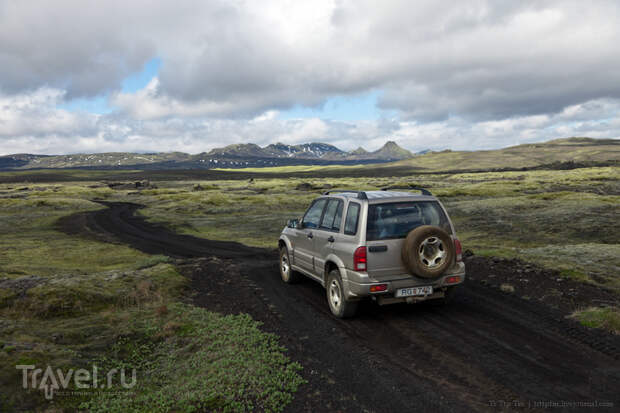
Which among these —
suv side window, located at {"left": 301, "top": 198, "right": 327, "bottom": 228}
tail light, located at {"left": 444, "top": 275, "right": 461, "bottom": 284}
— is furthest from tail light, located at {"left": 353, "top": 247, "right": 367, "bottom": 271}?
suv side window, located at {"left": 301, "top": 198, "right": 327, "bottom": 228}

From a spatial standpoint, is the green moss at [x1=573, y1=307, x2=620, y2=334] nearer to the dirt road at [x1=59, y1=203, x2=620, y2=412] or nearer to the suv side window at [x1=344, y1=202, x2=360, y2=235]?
the dirt road at [x1=59, y1=203, x2=620, y2=412]

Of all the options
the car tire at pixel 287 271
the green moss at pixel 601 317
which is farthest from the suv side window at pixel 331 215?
the green moss at pixel 601 317

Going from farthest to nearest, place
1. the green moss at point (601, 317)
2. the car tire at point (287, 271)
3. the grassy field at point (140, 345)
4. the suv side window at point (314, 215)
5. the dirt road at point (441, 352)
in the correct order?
1. the car tire at point (287, 271)
2. the suv side window at point (314, 215)
3. the green moss at point (601, 317)
4. the grassy field at point (140, 345)
5. the dirt road at point (441, 352)

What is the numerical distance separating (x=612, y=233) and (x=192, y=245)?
23.7 metres

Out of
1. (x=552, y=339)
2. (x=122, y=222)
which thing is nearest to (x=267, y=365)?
(x=552, y=339)

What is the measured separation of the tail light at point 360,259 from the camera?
7902mm

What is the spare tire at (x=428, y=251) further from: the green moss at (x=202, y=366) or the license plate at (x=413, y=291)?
the green moss at (x=202, y=366)

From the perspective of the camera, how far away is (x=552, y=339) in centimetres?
712

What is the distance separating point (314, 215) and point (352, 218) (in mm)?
2168

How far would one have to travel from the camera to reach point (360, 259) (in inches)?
312

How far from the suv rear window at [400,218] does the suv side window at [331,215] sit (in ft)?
3.59

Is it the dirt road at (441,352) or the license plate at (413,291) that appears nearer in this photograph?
the dirt road at (441,352)

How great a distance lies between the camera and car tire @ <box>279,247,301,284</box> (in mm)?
11889

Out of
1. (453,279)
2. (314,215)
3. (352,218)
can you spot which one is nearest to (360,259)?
(352,218)
